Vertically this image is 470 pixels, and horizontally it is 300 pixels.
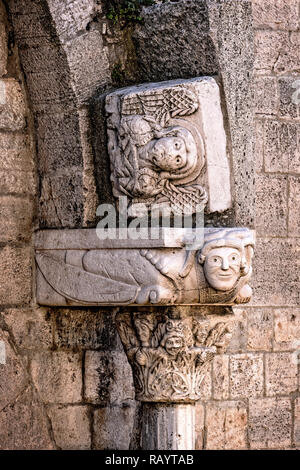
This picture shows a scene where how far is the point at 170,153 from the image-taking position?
A: 5160mm

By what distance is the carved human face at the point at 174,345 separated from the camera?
17.3ft

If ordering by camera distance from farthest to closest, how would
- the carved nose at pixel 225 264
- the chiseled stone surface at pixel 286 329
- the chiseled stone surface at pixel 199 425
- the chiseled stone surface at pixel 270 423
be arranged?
the chiseled stone surface at pixel 286 329, the chiseled stone surface at pixel 270 423, the chiseled stone surface at pixel 199 425, the carved nose at pixel 225 264

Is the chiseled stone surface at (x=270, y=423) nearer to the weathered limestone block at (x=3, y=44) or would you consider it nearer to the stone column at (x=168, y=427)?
the stone column at (x=168, y=427)

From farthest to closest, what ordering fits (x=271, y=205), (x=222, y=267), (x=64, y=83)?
(x=271, y=205)
(x=64, y=83)
(x=222, y=267)

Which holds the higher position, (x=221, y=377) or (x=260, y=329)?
(x=260, y=329)

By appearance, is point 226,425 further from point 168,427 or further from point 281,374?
point 168,427

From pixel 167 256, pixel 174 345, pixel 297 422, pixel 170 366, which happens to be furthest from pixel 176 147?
pixel 297 422

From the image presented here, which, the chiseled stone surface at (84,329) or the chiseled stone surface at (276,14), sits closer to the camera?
the chiseled stone surface at (84,329)

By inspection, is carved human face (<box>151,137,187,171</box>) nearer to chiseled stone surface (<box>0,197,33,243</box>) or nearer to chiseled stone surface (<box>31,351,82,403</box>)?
chiseled stone surface (<box>0,197,33,243</box>)

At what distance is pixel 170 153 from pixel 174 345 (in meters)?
0.83

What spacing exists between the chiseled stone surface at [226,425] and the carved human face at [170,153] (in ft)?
6.84

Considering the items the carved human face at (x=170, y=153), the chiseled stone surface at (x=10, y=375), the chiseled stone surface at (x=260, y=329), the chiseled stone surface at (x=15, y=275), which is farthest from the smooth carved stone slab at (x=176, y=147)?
the chiseled stone surface at (x=260, y=329)

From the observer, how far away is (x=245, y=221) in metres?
5.39

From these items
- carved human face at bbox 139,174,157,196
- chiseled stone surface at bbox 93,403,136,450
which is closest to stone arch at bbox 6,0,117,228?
carved human face at bbox 139,174,157,196
